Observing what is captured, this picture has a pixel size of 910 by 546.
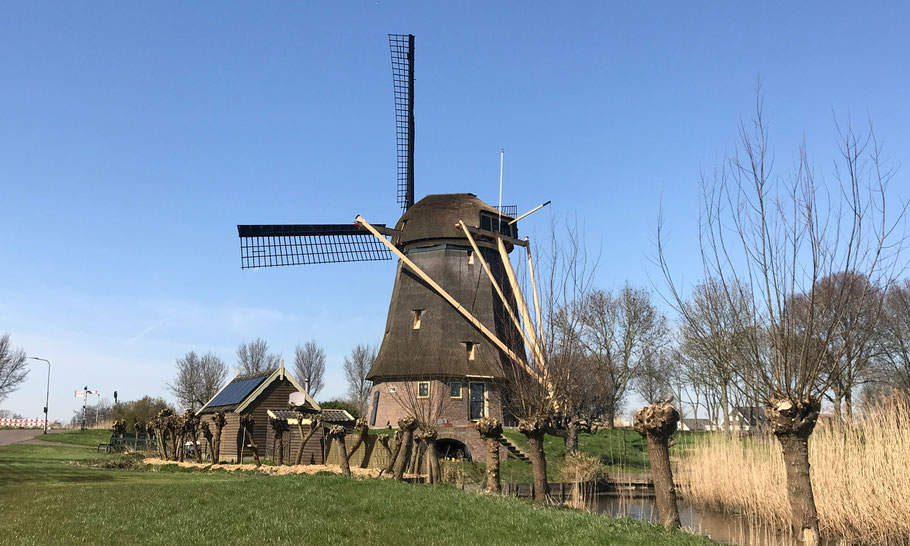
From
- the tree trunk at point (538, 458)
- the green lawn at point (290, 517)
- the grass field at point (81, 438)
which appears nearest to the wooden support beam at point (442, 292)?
the tree trunk at point (538, 458)

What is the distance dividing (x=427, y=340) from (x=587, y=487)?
1178cm

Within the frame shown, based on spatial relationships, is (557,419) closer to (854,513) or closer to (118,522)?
(854,513)

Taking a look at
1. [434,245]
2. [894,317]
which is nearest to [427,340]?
[434,245]

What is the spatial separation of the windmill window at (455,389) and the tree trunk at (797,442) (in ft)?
74.1

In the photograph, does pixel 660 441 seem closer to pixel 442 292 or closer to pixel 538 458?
pixel 538 458

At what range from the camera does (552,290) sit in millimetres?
16594

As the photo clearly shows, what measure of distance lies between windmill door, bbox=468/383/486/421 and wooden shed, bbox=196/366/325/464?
700 centimetres

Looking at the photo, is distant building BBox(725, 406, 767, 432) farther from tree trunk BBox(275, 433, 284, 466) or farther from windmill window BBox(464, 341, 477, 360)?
tree trunk BBox(275, 433, 284, 466)

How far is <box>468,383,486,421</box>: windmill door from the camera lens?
104 feet

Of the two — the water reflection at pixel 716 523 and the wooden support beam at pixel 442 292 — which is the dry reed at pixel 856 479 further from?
the wooden support beam at pixel 442 292

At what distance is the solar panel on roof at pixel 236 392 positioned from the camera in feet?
99.5

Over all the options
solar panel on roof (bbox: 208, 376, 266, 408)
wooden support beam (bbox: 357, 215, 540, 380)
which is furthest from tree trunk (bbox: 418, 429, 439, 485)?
solar panel on roof (bbox: 208, 376, 266, 408)

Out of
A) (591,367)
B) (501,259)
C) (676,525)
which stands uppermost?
(501,259)

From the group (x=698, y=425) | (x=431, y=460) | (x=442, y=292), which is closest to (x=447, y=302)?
(x=442, y=292)
